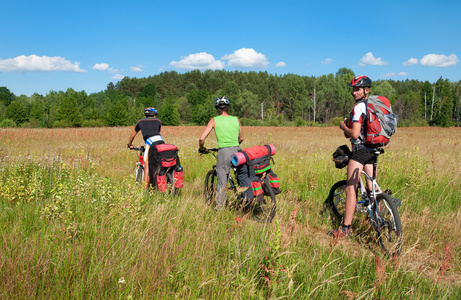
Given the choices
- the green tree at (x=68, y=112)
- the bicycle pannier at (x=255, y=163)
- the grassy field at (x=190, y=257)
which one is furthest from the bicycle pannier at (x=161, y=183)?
the green tree at (x=68, y=112)

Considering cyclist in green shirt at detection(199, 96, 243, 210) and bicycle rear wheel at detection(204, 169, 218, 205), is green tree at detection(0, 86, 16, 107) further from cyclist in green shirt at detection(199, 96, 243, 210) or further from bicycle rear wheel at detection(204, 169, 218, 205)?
cyclist in green shirt at detection(199, 96, 243, 210)

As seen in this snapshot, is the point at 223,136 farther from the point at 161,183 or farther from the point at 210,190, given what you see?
the point at 161,183

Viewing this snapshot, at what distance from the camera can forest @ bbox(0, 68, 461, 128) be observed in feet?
204

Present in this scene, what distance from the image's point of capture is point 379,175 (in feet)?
23.4

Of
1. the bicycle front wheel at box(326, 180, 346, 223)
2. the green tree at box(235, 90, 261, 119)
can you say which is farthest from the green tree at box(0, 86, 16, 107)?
the bicycle front wheel at box(326, 180, 346, 223)

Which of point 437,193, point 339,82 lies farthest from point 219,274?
point 339,82

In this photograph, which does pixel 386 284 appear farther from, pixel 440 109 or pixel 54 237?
pixel 440 109

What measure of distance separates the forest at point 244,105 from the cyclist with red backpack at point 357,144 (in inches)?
1699

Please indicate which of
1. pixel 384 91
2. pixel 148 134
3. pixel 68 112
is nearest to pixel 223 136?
pixel 148 134

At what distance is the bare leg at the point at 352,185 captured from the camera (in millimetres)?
4137

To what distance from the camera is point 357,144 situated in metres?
4.14

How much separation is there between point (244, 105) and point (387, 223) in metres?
86.3

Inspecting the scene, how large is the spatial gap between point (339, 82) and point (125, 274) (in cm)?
9769

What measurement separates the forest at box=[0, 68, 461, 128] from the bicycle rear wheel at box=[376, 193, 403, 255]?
43.5 metres
